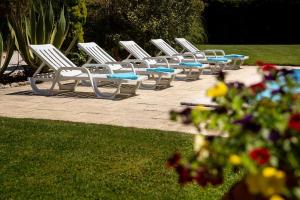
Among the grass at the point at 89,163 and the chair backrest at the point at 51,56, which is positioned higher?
the chair backrest at the point at 51,56

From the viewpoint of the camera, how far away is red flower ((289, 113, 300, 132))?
174 cm

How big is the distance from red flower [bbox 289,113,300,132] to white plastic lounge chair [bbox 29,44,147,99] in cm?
762

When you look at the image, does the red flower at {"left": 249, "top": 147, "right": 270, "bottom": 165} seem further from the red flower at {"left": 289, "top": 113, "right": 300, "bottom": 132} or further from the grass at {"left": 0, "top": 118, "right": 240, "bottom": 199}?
the grass at {"left": 0, "top": 118, "right": 240, "bottom": 199}

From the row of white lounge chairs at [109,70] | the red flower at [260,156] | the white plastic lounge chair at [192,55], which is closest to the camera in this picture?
the red flower at [260,156]

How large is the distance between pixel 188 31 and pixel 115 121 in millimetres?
10544

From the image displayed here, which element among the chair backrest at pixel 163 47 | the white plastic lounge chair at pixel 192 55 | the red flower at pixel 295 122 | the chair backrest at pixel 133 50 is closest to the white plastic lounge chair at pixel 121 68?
the chair backrest at pixel 133 50

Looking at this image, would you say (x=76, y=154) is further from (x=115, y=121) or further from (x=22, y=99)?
(x=22, y=99)

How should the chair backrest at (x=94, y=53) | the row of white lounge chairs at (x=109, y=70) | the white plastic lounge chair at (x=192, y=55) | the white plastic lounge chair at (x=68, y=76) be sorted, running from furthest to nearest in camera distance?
the white plastic lounge chair at (x=192, y=55) < the chair backrest at (x=94, y=53) < the row of white lounge chairs at (x=109, y=70) < the white plastic lounge chair at (x=68, y=76)

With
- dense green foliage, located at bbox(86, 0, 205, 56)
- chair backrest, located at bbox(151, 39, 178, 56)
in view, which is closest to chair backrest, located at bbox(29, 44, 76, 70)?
chair backrest, located at bbox(151, 39, 178, 56)

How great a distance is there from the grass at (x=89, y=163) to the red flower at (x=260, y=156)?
2660 millimetres

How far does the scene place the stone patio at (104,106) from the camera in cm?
744

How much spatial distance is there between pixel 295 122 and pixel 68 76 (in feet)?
27.6

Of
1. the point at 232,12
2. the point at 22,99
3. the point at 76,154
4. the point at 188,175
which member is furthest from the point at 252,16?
the point at 188,175

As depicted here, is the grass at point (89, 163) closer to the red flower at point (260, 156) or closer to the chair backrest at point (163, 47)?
the red flower at point (260, 156)
